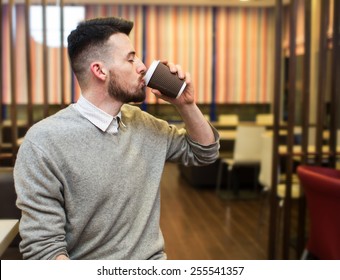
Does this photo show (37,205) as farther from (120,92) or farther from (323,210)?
(323,210)

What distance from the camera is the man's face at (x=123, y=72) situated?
1458 mm

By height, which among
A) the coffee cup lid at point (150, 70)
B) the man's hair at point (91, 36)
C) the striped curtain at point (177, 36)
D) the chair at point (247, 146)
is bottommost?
the chair at point (247, 146)

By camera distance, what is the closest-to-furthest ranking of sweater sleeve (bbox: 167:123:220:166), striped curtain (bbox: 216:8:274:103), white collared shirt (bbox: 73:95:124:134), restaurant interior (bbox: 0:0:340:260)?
1. white collared shirt (bbox: 73:95:124:134)
2. sweater sleeve (bbox: 167:123:220:166)
3. restaurant interior (bbox: 0:0:340:260)
4. striped curtain (bbox: 216:8:274:103)

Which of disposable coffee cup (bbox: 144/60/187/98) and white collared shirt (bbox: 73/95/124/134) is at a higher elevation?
disposable coffee cup (bbox: 144/60/187/98)

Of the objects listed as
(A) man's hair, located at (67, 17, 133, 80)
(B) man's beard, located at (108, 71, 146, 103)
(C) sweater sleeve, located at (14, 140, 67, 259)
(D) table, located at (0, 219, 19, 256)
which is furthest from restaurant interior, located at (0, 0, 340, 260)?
(B) man's beard, located at (108, 71, 146, 103)

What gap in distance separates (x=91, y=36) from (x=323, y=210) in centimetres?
160

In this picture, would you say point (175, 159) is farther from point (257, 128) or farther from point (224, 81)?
point (224, 81)

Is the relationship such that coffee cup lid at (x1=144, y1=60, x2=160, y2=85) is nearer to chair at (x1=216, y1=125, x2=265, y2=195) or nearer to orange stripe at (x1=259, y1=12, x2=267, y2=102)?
chair at (x1=216, y1=125, x2=265, y2=195)

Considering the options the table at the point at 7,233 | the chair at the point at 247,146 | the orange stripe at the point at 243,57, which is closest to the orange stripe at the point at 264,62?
the orange stripe at the point at 243,57

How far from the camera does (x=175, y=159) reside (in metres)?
1.67

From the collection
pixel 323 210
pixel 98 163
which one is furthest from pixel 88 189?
pixel 323 210

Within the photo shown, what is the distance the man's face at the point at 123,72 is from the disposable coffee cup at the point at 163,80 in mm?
74

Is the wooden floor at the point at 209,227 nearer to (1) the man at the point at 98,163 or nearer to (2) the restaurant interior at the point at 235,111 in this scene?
(2) the restaurant interior at the point at 235,111

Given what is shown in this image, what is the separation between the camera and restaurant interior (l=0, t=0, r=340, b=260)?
2494 mm
